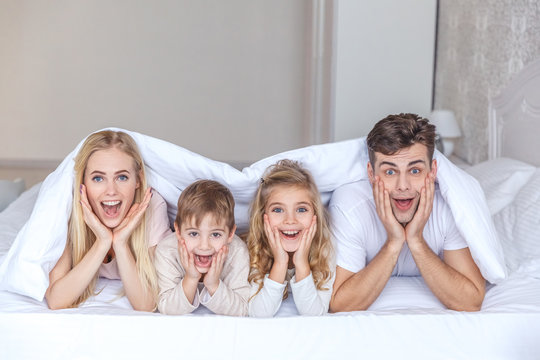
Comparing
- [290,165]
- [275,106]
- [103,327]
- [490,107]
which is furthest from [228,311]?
[275,106]

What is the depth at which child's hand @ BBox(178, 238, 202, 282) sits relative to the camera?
4.78ft

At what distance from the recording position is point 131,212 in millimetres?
1553

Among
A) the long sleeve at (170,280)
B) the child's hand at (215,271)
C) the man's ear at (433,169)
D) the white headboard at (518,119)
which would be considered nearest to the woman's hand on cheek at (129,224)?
the long sleeve at (170,280)

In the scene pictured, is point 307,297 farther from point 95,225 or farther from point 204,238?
point 95,225

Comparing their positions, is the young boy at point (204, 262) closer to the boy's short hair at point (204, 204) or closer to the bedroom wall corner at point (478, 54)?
the boy's short hair at point (204, 204)

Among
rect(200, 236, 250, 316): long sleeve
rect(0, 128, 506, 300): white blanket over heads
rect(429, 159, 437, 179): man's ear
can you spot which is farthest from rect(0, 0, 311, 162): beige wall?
rect(200, 236, 250, 316): long sleeve

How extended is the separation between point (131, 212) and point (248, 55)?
3.22 m

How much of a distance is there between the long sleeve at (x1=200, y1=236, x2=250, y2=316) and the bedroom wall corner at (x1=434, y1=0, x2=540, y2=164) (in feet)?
4.82

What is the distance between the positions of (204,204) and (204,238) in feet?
0.29

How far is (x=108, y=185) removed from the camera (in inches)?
60.2

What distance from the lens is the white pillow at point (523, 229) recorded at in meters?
1.78

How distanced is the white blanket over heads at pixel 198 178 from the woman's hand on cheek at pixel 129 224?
134mm

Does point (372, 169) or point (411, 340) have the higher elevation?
point (372, 169)

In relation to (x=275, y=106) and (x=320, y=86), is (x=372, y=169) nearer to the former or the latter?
(x=320, y=86)
